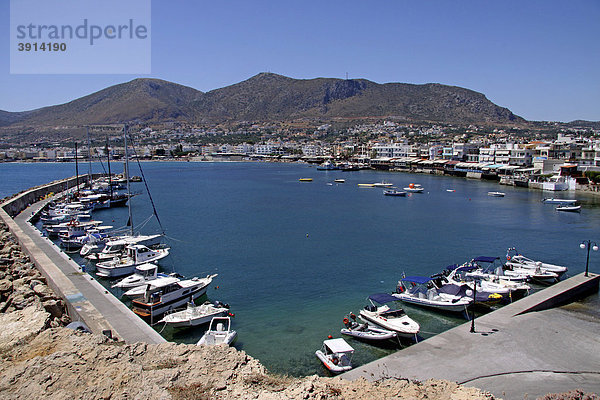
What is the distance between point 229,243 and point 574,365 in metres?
21.6

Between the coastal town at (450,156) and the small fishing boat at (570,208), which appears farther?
the coastal town at (450,156)

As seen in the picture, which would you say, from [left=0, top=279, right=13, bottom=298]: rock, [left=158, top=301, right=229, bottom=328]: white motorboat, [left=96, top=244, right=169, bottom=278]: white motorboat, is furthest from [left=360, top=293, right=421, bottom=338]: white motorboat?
[left=96, top=244, right=169, bottom=278]: white motorboat

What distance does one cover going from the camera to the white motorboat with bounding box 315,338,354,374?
11945mm

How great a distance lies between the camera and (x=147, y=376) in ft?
22.8

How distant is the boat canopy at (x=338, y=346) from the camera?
12.4m

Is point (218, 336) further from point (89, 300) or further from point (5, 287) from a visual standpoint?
point (5, 287)

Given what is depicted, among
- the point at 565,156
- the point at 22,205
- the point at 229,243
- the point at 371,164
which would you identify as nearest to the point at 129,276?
the point at 229,243

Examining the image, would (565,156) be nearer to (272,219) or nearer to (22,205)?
(272,219)

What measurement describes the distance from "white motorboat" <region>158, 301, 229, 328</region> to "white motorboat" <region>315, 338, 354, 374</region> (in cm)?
438

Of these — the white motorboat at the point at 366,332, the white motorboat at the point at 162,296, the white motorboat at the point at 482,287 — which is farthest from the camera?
the white motorboat at the point at 482,287

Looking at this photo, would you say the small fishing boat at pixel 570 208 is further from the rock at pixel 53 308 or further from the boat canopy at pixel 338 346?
the rock at pixel 53 308

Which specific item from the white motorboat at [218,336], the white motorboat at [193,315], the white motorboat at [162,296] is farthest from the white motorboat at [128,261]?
the white motorboat at [218,336]

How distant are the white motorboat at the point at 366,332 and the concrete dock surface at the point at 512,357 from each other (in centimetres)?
147

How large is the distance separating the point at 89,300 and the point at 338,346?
870 cm
